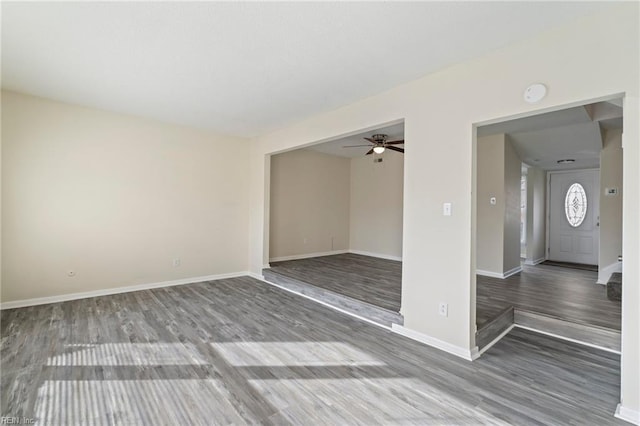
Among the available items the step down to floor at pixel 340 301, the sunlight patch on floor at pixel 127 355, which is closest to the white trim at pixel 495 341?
the step down to floor at pixel 340 301

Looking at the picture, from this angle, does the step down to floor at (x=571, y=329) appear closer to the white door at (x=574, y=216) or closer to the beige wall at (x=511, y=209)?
the beige wall at (x=511, y=209)

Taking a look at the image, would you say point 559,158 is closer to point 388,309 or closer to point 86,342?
point 388,309

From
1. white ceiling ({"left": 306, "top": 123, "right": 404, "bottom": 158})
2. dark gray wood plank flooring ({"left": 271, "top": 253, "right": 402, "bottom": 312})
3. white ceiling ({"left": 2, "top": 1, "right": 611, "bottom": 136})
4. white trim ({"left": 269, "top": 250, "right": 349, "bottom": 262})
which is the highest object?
white ceiling ({"left": 306, "top": 123, "right": 404, "bottom": 158})

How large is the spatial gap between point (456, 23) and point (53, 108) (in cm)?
484

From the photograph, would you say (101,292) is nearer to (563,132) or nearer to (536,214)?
(563,132)

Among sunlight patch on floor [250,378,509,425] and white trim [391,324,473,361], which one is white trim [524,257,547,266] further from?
sunlight patch on floor [250,378,509,425]

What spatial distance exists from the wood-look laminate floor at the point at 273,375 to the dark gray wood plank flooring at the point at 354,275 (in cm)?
55

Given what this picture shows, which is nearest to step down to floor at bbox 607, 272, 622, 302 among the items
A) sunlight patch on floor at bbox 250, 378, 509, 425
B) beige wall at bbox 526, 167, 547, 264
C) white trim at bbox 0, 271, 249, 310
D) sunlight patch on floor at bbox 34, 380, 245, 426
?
beige wall at bbox 526, 167, 547, 264

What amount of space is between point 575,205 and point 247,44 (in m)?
8.05

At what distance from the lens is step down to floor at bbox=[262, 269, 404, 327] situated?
330 cm

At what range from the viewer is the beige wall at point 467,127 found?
1.87 meters

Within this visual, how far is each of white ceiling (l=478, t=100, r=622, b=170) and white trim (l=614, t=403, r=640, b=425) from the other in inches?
127

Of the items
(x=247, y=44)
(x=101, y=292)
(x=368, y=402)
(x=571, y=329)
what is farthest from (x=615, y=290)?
(x=101, y=292)

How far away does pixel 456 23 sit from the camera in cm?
214
